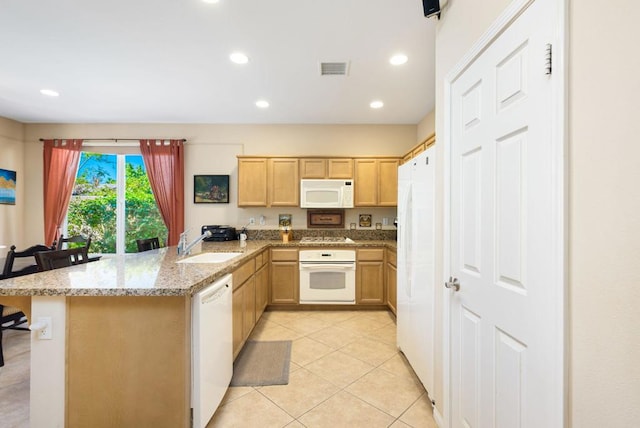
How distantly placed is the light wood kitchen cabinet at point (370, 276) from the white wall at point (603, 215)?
2864 millimetres

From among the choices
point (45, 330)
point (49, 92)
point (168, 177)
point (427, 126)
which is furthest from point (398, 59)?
point (49, 92)

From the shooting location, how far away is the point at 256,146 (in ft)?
13.9

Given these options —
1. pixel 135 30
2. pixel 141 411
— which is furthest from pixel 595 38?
pixel 135 30

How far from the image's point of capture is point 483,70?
1.23 metres

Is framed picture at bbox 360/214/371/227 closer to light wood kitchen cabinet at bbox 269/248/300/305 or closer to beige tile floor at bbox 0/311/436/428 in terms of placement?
light wood kitchen cabinet at bbox 269/248/300/305

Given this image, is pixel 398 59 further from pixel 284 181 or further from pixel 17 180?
pixel 17 180

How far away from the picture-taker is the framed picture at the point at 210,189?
4242mm

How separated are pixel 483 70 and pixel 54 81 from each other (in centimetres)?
411

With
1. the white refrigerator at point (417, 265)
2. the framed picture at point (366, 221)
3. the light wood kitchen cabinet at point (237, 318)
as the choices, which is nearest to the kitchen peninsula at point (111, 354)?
the light wood kitchen cabinet at point (237, 318)

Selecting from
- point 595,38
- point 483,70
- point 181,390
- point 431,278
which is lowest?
point 181,390

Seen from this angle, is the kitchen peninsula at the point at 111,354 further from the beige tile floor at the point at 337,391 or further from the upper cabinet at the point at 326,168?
the upper cabinet at the point at 326,168

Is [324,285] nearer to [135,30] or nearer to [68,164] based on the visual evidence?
[135,30]

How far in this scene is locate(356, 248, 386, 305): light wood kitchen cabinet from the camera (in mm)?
3656

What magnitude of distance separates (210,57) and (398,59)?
1747 millimetres
